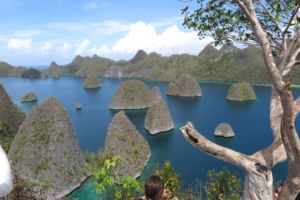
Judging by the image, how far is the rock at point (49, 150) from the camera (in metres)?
33.2

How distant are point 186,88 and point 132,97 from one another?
31316mm

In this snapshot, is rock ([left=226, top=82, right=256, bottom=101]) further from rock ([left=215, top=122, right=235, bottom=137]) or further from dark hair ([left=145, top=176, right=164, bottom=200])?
dark hair ([left=145, top=176, right=164, bottom=200])

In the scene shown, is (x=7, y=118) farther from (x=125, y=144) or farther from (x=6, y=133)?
(x=125, y=144)

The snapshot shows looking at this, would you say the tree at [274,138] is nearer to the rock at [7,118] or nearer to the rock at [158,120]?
the rock at [7,118]

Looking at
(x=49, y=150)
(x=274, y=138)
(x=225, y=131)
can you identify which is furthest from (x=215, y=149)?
(x=225, y=131)

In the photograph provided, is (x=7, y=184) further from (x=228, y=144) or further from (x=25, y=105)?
(x=25, y=105)

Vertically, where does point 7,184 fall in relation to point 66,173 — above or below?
above

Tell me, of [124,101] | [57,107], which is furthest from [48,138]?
[124,101]

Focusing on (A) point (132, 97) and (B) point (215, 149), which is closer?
(B) point (215, 149)

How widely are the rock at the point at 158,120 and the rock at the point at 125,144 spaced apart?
2157cm

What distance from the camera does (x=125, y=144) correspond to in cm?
3806

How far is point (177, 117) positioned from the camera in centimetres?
7662

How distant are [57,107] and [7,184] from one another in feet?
109

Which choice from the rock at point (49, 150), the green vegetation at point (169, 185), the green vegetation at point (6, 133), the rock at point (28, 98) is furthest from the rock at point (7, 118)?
the rock at point (28, 98)
